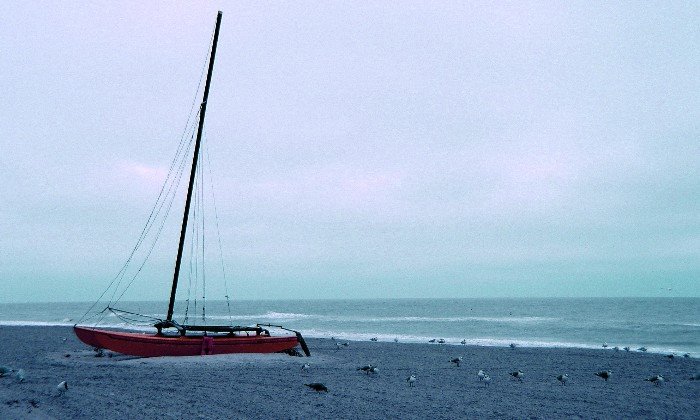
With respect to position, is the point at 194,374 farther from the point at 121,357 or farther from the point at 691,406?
the point at 691,406

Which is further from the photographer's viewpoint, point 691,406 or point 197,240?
point 197,240

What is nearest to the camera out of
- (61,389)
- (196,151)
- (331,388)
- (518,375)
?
(61,389)

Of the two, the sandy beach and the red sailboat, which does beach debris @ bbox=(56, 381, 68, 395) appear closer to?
the sandy beach

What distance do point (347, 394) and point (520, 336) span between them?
3219 centimetres

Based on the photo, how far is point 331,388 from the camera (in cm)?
1409

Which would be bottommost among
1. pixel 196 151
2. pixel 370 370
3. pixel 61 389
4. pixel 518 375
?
pixel 370 370

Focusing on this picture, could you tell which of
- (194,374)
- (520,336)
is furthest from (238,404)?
(520,336)

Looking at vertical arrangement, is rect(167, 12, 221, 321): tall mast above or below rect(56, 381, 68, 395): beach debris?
above

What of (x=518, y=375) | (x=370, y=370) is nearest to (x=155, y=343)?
(x=370, y=370)

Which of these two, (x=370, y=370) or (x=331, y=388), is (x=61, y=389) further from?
(x=370, y=370)

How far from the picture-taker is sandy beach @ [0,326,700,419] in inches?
427

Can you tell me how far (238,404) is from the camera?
11406mm

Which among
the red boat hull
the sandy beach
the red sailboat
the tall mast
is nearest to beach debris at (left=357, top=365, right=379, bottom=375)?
the sandy beach

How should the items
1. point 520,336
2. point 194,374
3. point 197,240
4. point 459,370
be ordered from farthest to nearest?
point 520,336
point 197,240
point 459,370
point 194,374
